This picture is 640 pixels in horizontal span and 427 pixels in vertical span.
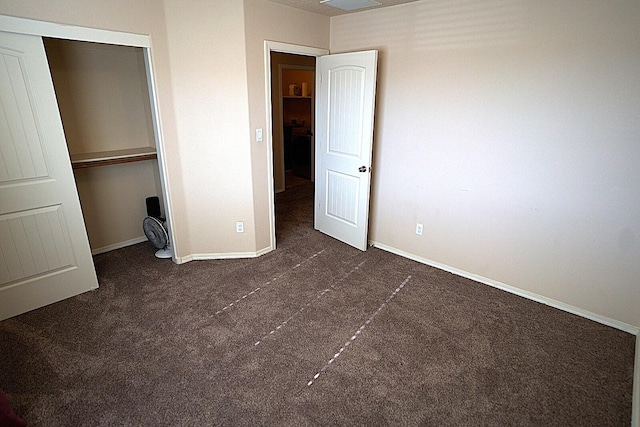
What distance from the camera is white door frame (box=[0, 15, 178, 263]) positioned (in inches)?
85.4

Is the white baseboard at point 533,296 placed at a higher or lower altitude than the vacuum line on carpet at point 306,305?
higher

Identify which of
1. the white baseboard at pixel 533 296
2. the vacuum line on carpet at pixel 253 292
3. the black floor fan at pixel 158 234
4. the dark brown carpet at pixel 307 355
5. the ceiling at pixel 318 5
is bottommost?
the dark brown carpet at pixel 307 355

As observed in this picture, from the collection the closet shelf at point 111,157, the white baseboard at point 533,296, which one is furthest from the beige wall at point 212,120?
the white baseboard at point 533,296

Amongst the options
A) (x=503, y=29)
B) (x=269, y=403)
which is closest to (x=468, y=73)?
(x=503, y=29)

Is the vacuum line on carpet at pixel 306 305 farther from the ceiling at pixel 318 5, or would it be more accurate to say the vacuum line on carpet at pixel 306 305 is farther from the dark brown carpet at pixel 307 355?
the ceiling at pixel 318 5

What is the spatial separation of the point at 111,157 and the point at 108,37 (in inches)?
44.1

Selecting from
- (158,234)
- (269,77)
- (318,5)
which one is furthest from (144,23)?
(158,234)

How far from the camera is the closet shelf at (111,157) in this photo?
3068 mm

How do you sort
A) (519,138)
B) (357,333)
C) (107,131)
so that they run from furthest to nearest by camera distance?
1. (107,131)
2. (519,138)
3. (357,333)

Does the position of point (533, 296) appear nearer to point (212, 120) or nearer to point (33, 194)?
point (212, 120)

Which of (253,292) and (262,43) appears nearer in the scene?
(253,292)

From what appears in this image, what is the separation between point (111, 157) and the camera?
3225mm

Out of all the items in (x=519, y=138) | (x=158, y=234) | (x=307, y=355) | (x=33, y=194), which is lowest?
(x=307, y=355)

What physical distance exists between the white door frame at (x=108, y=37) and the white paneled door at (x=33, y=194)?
2.6 inches
